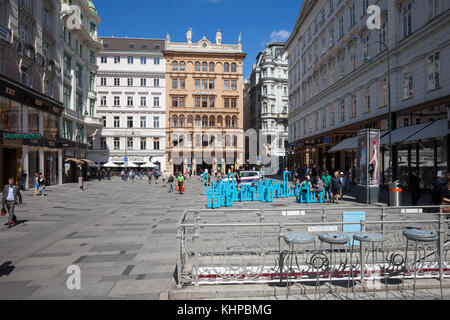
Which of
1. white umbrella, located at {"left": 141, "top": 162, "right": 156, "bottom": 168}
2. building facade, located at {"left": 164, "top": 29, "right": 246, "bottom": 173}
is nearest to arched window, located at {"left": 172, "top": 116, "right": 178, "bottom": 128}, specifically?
building facade, located at {"left": 164, "top": 29, "right": 246, "bottom": 173}

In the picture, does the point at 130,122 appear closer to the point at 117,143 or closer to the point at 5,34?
the point at 117,143

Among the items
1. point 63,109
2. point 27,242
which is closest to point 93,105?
point 63,109

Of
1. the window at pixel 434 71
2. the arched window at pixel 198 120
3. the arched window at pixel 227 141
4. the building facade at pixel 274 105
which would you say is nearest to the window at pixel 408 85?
the window at pixel 434 71

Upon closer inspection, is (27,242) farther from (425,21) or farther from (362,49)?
(362,49)

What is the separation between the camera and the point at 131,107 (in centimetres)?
5756

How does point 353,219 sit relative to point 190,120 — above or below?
below

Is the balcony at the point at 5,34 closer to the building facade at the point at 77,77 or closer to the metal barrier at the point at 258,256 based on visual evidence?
the building facade at the point at 77,77

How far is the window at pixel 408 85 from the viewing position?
67.8ft

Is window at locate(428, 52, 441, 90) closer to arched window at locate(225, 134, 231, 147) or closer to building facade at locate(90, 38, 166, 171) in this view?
arched window at locate(225, 134, 231, 147)

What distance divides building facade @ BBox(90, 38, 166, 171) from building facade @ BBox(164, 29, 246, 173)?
193cm

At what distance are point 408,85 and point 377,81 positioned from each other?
3637mm

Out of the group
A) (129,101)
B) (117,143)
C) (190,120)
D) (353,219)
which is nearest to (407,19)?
(353,219)

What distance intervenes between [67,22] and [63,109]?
386 inches

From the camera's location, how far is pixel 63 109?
33500mm
